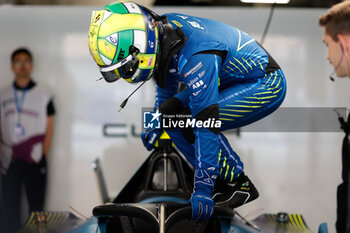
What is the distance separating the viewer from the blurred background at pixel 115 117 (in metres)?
3.56

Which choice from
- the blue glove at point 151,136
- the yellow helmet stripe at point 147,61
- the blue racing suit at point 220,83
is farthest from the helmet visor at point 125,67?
the blue glove at point 151,136

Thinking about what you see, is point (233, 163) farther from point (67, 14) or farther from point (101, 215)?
point (67, 14)

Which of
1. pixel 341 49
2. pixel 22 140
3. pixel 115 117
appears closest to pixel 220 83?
pixel 341 49

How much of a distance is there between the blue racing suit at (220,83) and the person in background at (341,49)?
332mm

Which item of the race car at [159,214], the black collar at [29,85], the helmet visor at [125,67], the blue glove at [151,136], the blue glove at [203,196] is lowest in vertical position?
the race car at [159,214]

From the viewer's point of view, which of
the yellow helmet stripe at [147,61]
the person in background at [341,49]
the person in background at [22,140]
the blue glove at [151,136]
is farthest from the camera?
the person in background at [22,140]

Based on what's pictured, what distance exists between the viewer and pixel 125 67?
1.69 meters

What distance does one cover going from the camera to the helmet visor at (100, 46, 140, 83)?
A: 1.67m

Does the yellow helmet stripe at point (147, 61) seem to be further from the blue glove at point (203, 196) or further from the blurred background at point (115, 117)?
the blurred background at point (115, 117)

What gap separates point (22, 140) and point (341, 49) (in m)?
2.63

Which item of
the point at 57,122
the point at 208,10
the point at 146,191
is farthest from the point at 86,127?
the point at 146,191

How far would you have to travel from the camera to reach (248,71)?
193cm

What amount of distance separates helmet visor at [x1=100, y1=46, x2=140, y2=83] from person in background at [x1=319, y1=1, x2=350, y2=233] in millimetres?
709

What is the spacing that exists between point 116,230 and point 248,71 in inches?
34.2
